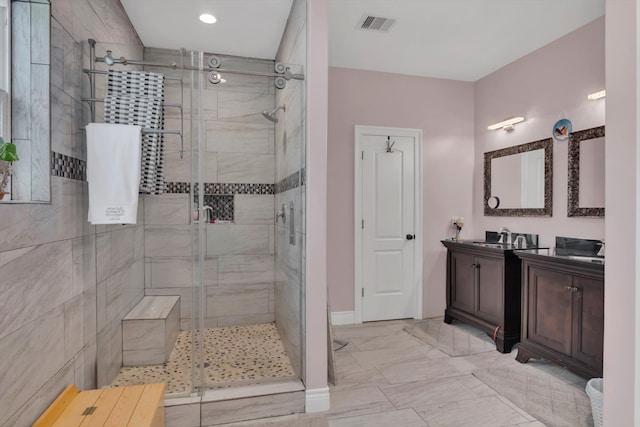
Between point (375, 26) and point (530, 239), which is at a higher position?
point (375, 26)

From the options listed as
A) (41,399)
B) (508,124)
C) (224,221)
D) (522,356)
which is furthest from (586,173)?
(41,399)

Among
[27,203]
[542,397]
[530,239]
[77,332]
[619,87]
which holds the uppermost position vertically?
[619,87]

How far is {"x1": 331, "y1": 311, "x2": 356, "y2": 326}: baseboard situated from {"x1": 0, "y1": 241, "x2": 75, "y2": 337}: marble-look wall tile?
2470 mm

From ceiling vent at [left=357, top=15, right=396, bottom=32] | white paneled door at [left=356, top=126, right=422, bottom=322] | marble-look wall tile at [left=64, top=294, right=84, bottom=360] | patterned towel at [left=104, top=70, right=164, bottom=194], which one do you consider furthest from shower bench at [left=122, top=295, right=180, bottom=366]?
ceiling vent at [left=357, top=15, right=396, bottom=32]

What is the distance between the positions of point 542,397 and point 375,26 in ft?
9.90

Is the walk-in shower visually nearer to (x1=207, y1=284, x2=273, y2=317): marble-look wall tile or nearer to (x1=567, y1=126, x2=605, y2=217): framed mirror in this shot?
(x1=207, y1=284, x2=273, y2=317): marble-look wall tile

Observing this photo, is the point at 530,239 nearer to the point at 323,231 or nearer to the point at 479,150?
the point at 479,150

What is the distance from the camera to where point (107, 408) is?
1.59 m

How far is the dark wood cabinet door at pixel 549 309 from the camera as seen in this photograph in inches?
99.2

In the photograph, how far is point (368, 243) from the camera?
3.82 meters

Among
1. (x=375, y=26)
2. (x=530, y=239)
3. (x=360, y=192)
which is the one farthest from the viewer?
(x=360, y=192)

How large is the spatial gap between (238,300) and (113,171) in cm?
117

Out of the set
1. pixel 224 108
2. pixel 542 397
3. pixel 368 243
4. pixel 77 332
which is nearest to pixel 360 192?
pixel 368 243

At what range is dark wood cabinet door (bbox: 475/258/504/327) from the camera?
10.2 feet
